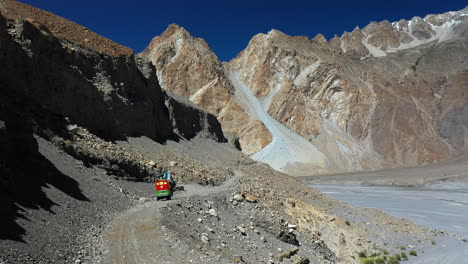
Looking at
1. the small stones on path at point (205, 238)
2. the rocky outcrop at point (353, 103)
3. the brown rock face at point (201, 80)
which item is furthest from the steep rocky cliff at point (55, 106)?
the rocky outcrop at point (353, 103)

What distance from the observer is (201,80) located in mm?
91750

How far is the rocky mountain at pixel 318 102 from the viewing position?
88.6 metres

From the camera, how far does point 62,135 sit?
15102 millimetres

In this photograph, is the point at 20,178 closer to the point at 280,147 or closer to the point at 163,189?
the point at 163,189

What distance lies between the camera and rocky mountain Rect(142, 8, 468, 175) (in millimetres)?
88562

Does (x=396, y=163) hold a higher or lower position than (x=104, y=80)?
lower

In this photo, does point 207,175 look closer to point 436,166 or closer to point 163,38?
point 436,166

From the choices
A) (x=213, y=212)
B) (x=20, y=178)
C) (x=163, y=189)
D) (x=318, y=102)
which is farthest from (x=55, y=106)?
(x=318, y=102)

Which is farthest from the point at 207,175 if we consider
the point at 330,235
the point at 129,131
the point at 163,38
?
the point at 163,38

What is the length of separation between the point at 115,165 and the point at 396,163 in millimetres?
89560

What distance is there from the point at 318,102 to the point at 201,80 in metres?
35.0

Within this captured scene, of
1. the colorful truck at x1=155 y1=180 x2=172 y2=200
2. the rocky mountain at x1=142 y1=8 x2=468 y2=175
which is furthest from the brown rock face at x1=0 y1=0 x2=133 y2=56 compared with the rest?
the rocky mountain at x1=142 y1=8 x2=468 y2=175

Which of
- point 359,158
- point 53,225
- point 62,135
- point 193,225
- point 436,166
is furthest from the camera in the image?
point 359,158

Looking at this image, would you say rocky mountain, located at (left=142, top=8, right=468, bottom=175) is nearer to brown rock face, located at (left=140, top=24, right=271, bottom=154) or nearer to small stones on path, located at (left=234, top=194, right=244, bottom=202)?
brown rock face, located at (left=140, top=24, right=271, bottom=154)
